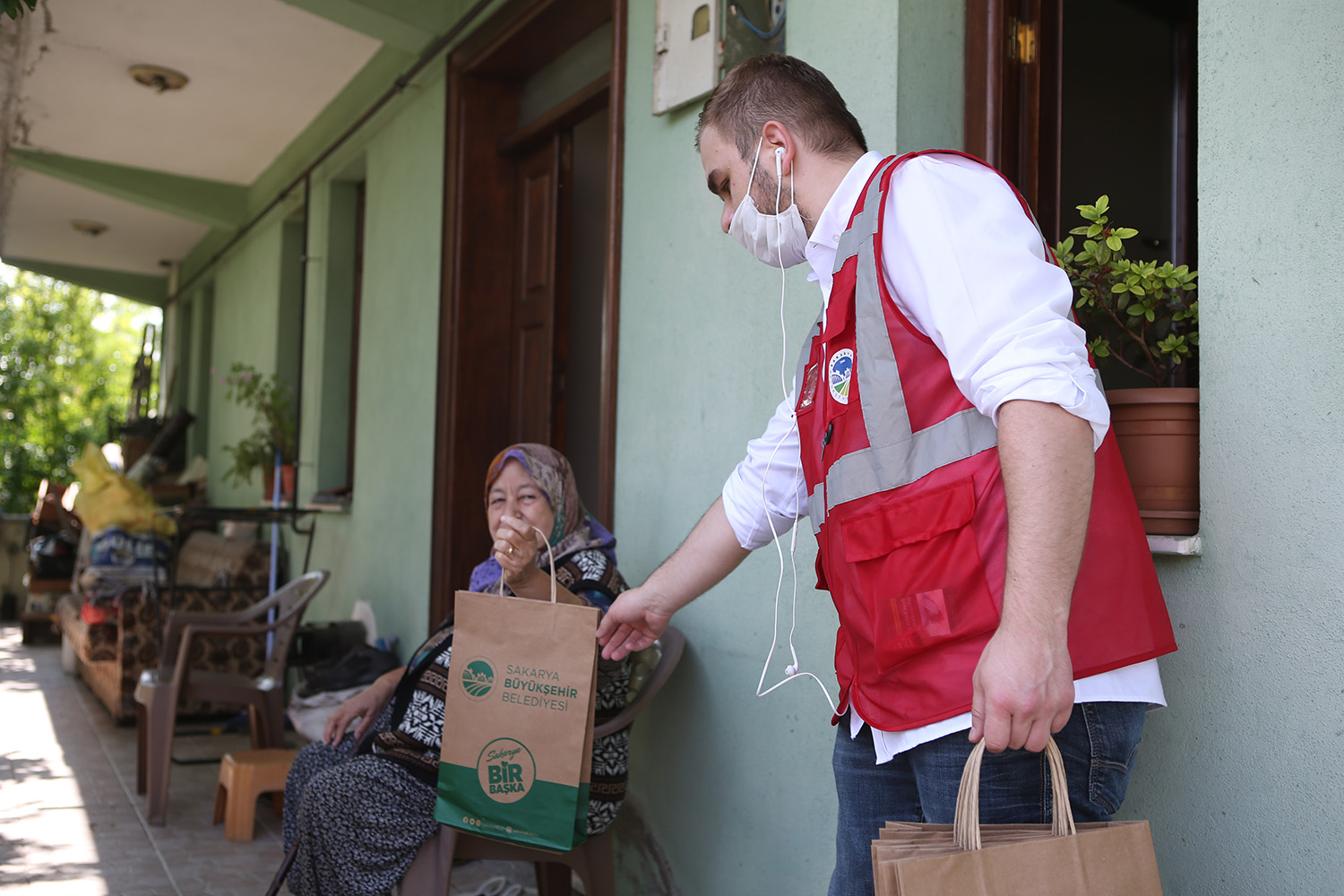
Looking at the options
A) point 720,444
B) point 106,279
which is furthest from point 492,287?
point 106,279

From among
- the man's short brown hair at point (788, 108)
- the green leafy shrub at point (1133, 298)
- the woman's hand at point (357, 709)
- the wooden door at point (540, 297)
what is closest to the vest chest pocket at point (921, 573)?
the man's short brown hair at point (788, 108)

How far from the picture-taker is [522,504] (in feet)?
9.05

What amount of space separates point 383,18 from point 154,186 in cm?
426

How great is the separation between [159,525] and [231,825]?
375 centimetres

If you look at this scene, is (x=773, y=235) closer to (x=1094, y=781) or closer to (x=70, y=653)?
(x=1094, y=781)

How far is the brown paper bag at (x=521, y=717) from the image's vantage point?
194cm

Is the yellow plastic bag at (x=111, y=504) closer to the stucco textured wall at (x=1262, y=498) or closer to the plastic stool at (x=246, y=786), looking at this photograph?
the plastic stool at (x=246, y=786)

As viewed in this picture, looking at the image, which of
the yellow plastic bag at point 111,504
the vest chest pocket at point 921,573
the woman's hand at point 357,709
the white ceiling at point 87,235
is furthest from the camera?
the white ceiling at point 87,235

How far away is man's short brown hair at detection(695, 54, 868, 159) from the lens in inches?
57.6

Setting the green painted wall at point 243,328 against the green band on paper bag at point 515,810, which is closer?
the green band on paper bag at point 515,810

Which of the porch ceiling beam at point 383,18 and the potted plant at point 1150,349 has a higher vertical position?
the porch ceiling beam at point 383,18

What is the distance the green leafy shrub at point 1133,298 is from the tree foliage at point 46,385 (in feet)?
43.3

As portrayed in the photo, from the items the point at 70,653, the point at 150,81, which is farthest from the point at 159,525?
the point at 150,81

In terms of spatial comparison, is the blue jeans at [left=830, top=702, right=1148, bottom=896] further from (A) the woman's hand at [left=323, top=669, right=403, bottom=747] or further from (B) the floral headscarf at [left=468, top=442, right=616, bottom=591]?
(A) the woman's hand at [left=323, top=669, right=403, bottom=747]
